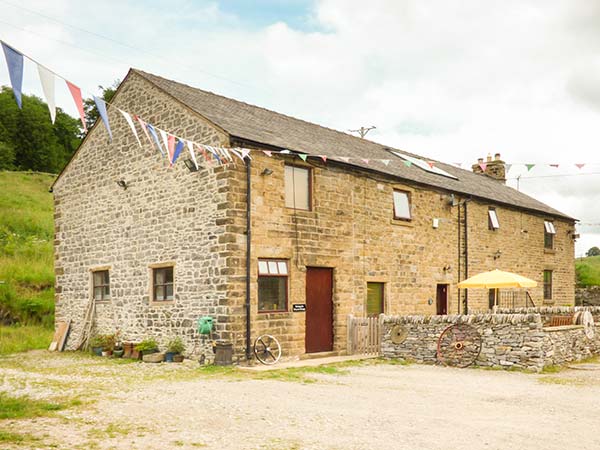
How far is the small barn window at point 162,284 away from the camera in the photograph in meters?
15.6

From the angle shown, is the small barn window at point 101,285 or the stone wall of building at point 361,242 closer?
the stone wall of building at point 361,242

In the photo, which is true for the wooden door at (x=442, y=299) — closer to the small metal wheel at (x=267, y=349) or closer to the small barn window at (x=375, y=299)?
the small barn window at (x=375, y=299)

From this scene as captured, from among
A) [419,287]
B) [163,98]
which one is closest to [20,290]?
[163,98]

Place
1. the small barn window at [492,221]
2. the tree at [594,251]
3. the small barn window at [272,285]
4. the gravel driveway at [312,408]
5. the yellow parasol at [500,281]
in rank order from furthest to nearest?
the tree at [594,251], the small barn window at [492,221], the yellow parasol at [500,281], the small barn window at [272,285], the gravel driveway at [312,408]

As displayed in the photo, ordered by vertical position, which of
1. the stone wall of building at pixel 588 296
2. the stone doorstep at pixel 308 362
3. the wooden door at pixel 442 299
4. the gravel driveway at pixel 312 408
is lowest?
the stone doorstep at pixel 308 362

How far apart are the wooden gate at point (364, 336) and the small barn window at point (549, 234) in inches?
547

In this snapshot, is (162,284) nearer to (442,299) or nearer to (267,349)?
(267,349)

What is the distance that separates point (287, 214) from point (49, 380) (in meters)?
6.58

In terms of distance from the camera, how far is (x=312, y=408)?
346 inches

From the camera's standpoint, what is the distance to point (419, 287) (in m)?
19.3

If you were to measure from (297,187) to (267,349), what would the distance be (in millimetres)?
4188

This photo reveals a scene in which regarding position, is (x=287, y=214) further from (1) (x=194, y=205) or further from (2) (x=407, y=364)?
(2) (x=407, y=364)

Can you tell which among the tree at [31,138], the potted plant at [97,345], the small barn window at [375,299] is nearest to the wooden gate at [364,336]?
the small barn window at [375,299]

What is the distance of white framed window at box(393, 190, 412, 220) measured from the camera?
18.7 meters
